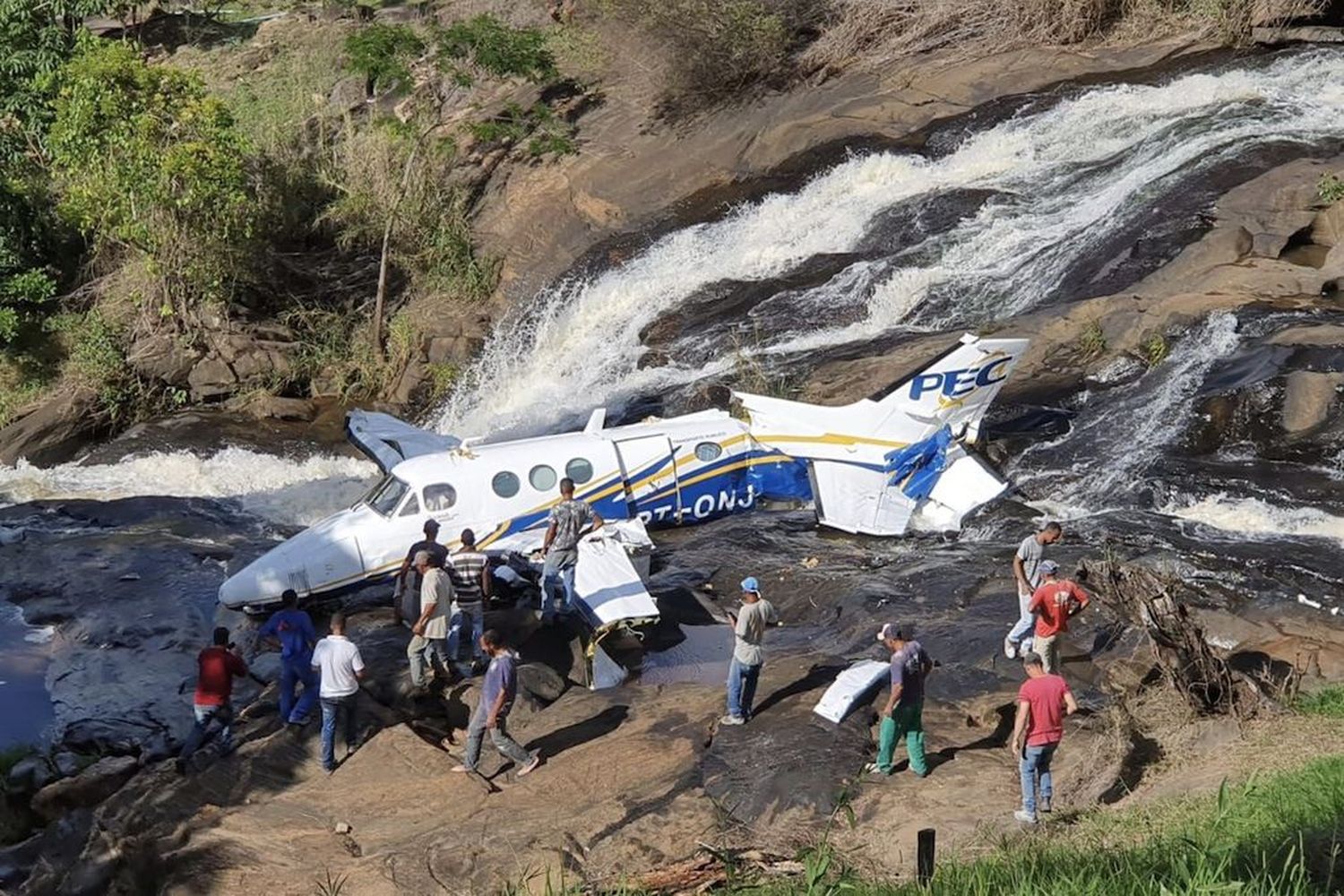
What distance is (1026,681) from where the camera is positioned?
523 inches

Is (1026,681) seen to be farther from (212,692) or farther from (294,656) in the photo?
(212,692)

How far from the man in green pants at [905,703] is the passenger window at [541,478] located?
7.05 metres

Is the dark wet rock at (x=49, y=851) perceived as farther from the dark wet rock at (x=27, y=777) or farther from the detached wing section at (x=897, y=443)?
the detached wing section at (x=897, y=443)

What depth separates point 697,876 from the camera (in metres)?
11.9

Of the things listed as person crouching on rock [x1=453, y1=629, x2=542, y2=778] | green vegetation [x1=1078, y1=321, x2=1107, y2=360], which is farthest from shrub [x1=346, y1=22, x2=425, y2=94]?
person crouching on rock [x1=453, y1=629, x2=542, y2=778]

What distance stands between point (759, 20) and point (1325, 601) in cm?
2272

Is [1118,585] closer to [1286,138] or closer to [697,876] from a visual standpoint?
[697,876]

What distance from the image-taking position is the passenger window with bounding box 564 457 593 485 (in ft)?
62.9

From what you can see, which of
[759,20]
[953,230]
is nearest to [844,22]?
[759,20]

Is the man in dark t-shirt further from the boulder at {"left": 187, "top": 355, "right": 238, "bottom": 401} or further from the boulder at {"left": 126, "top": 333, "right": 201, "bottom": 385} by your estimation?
the boulder at {"left": 126, "top": 333, "right": 201, "bottom": 385}

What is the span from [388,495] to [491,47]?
17.9 metres

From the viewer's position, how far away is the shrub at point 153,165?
28.5 meters

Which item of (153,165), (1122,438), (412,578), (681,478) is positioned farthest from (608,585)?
(153,165)

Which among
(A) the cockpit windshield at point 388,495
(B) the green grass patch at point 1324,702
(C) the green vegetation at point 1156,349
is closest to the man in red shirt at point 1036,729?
(B) the green grass patch at point 1324,702
